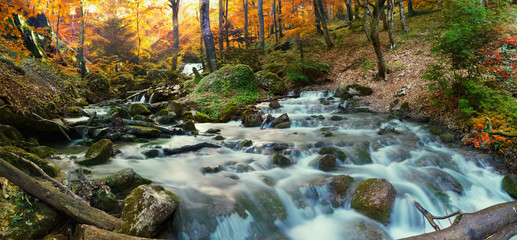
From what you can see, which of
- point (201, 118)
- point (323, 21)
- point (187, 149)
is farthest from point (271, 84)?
point (187, 149)

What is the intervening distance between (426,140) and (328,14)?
3029 centimetres

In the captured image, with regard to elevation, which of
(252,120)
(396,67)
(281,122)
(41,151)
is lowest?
(281,122)

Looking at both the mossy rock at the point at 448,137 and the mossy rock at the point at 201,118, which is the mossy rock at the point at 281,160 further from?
the mossy rock at the point at 201,118

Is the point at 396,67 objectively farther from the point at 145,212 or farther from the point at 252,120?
the point at 145,212

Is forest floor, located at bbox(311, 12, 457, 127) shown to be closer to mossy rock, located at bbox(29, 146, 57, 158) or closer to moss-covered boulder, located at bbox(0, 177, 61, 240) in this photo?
moss-covered boulder, located at bbox(0, 177, 61, 240)

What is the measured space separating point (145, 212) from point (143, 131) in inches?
203

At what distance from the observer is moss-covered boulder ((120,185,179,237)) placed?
277 centimetres

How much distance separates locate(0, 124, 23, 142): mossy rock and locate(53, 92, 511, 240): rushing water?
1.32 meters

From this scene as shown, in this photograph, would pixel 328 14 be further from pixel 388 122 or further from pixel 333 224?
pixel 333 224

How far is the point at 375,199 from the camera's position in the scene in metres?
3.89

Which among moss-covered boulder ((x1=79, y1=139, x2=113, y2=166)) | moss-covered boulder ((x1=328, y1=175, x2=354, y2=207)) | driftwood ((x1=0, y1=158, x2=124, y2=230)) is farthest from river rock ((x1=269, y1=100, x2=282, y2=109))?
driftwood ((x1=0, y1=158, x2=124, y2=230))

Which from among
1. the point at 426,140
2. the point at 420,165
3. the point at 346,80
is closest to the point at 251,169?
the point at 420,165

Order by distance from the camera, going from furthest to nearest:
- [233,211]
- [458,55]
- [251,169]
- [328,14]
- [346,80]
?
[328,14] → [346,80] → [458,55] → [251,169] → [233,211]

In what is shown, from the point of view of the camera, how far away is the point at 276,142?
7074 mm
